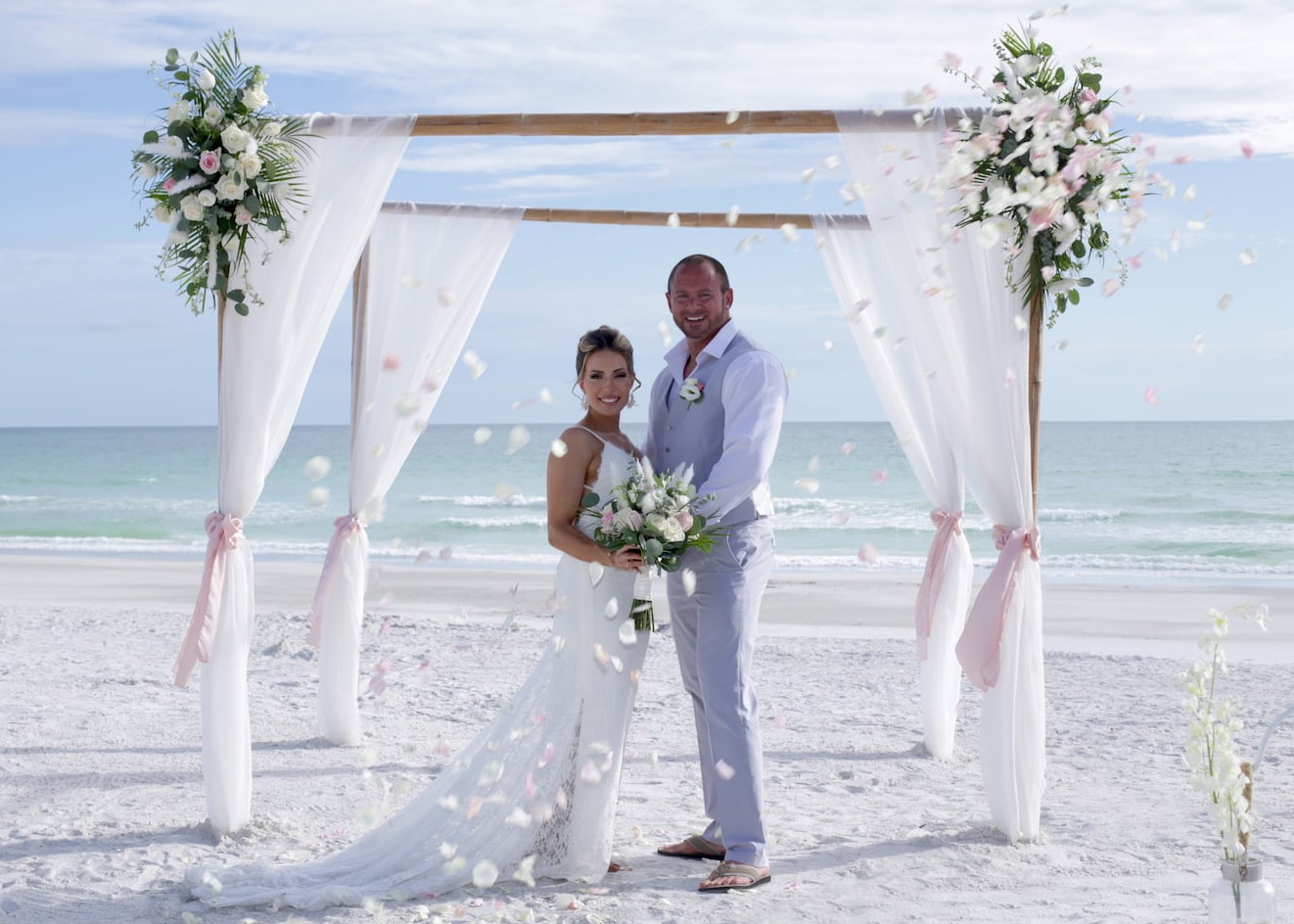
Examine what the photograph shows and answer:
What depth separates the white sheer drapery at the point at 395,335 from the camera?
5.59 m

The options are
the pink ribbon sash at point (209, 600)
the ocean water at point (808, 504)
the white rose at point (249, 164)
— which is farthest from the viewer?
the ocean water at point (808, 504)

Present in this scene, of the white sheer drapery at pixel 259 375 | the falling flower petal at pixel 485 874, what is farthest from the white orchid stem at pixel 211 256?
the falling flower petal at pixel 485 874

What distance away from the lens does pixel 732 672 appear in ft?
12.6

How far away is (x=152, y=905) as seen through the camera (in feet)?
11.9

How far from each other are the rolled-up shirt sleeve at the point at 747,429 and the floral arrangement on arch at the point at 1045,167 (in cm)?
81

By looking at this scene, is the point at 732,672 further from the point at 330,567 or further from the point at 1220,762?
the point at 330,567

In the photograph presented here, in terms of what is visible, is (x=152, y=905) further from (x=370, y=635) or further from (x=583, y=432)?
(x=370, y=635)

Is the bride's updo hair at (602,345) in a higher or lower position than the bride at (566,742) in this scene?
higher

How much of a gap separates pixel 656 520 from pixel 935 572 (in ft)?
7.59

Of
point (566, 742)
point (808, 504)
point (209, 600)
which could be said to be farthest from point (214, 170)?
point (808, 504)

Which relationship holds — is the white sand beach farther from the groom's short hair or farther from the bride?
the groom's short hair

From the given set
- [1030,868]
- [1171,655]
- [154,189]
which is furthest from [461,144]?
[1171,655]

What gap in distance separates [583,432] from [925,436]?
2183mm

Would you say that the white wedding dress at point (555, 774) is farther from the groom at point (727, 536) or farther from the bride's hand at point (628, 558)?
the groom at point (727, 536)
